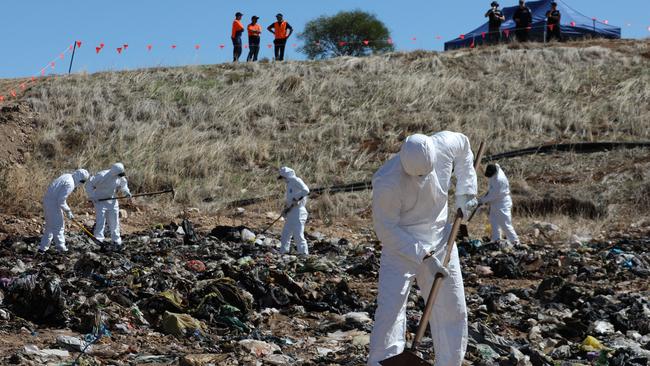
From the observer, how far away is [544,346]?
323 inches

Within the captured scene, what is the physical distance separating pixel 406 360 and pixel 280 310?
3847 millimetres

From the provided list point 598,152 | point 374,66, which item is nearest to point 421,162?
point 598,152

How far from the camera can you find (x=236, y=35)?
27969 mm

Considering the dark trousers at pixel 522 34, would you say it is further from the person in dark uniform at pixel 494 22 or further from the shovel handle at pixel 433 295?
the shovel handle at pixel 433 295

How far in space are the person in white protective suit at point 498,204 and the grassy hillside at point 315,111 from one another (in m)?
6.93

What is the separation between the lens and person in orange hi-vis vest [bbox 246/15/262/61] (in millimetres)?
27328

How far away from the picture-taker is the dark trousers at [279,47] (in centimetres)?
2853

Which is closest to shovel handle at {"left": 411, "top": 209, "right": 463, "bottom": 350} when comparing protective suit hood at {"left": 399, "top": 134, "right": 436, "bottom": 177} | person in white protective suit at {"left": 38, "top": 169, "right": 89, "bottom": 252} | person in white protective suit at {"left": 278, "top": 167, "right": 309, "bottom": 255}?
protective suit hood at {"left": 399, "top": 134, "right": 436, "bottom": 177}

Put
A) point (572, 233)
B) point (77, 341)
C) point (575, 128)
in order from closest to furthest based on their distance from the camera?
point (77, 341) → point (572, 233) → point (575, 128)

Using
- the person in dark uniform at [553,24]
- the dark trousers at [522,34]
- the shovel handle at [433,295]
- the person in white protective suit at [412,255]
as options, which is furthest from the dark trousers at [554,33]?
the shovel handle at [433,295]

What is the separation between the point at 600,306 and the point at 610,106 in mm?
16633

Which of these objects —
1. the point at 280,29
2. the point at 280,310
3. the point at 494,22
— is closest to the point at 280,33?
the point at 280,29

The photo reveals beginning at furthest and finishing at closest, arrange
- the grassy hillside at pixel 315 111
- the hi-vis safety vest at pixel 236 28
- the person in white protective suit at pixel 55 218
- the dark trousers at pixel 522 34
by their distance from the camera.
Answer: the dark trousers at pixel 522 34
the hi-vis safety vest at pixel 236 28
the grassy hillside at pixel 315 111
the person in white protective suit at pixel 55 218

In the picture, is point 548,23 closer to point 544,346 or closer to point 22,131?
point 22,131
